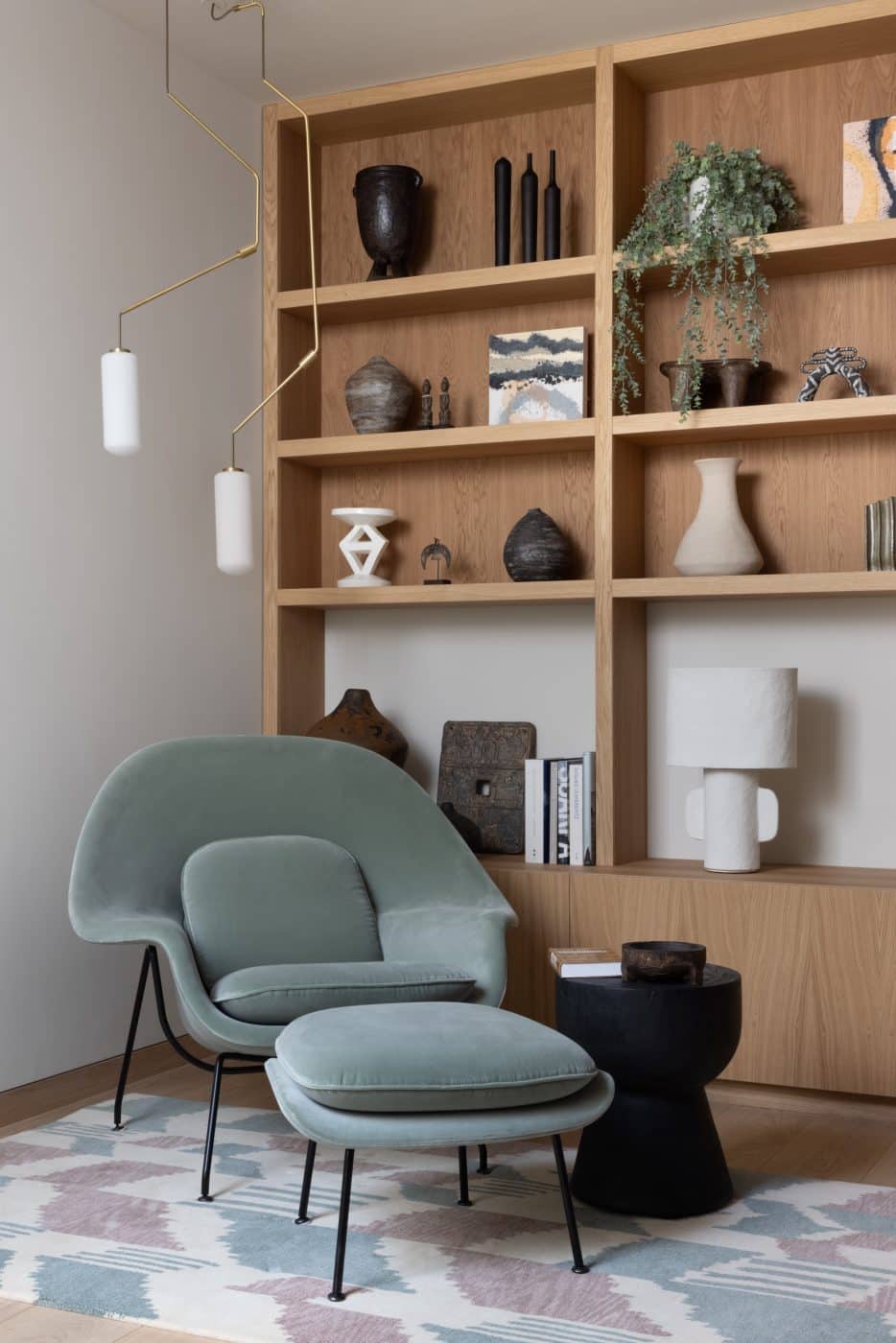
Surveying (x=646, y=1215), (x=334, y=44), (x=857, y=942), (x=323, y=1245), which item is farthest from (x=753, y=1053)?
(x=334, y=44)

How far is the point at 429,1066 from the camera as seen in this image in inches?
90.4

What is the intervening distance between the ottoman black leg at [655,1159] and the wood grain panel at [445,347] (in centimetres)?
227

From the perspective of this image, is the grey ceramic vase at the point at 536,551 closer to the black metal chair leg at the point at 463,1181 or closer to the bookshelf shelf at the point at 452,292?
the bookshelf shelf at the point at 452,292

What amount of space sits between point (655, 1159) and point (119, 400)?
1953 millimetres

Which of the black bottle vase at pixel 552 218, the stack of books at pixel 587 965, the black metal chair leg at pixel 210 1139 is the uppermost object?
the black bottle vase at pixel 552 218

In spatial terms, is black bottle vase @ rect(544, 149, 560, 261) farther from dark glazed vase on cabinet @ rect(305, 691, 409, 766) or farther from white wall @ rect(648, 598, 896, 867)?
dark glazed vase on cabinet @ rect(305, 691, 409, 766)

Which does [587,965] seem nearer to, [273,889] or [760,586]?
[273,889]

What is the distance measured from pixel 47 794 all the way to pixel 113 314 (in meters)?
1.27

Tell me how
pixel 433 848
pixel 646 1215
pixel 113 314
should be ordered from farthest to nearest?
pixel 113 314 → pixel 433 848 → pixel 646 1215

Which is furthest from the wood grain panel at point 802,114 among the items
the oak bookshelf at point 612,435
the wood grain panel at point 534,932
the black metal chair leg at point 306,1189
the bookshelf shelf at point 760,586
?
the black metal chair leg at point 306,1189

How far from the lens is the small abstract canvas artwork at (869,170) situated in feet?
12.0

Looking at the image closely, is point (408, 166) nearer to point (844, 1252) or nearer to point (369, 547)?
point (369, 547)

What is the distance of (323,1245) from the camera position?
253cm

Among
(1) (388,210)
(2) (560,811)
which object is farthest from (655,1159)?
(1) (388,210)
